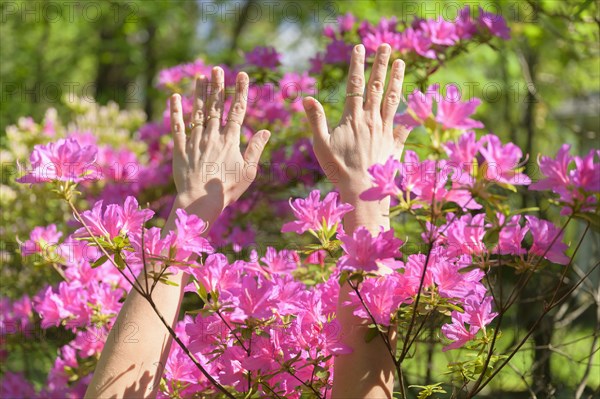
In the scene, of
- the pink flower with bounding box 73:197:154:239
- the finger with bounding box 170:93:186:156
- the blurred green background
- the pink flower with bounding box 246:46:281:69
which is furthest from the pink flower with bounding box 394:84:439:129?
the blurred green background

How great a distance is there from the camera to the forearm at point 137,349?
1651 mm

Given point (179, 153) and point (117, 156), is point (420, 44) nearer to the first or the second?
point (179, 153)

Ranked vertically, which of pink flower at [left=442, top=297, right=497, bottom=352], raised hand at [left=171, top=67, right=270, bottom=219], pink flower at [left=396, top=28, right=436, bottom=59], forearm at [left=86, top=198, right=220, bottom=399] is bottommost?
forearm at [left=86, top=198, right=220, bottom=399]

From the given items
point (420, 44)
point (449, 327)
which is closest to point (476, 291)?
point (449, 327)

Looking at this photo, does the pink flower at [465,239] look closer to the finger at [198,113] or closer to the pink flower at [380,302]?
the pink flower at [380,302]

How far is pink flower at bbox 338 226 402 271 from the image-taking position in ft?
4.16

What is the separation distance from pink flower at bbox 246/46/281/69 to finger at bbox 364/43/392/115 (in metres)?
1.65

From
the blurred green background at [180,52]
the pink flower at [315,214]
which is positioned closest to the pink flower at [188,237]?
the pink flower at [315,214]

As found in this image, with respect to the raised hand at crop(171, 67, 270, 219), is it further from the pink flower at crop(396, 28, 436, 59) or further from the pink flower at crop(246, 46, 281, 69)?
the pink flower at crop(246, 46, 281, 69)

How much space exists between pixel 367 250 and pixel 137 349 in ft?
2.25

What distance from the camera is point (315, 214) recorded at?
141cm

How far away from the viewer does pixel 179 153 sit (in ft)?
5.96

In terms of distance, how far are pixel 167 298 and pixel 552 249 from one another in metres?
0.88

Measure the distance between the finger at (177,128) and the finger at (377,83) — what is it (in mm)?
505
